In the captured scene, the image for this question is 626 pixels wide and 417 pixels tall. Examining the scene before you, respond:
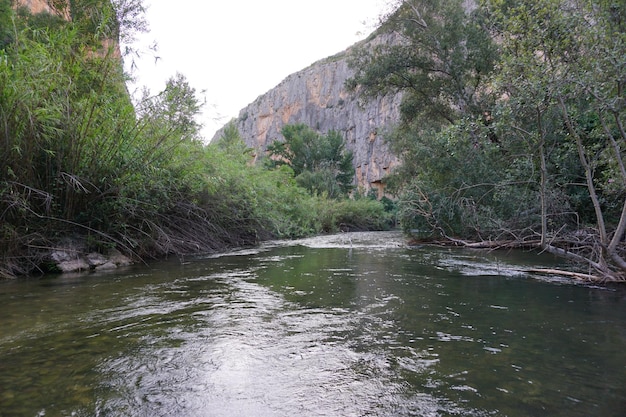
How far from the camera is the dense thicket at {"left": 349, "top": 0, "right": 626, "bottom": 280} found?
594 cm

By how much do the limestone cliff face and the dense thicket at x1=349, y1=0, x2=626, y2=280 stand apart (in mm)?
36256

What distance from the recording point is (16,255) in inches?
271

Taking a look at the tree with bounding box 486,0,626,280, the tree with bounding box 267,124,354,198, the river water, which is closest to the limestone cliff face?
the tree with bounding box 267,124,354,198

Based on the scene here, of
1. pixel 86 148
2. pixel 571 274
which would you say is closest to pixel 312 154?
pixel 86 148

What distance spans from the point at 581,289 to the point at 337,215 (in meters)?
22.3

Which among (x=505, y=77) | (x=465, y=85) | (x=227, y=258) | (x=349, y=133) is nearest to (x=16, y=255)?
(x=227, y=258)

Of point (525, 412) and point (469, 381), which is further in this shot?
point (469, 381)

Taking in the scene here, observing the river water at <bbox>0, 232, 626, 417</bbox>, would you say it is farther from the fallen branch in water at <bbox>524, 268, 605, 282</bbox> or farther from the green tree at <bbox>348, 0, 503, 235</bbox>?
the green tree at <bbox>348, 0, 503, 235</bbox>

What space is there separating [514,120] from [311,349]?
5.94 m

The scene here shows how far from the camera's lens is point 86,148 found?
6938mm

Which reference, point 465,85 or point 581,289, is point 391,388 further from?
point 465,85

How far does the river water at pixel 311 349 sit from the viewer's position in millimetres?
2324

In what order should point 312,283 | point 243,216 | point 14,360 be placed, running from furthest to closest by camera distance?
point 243,216
point 312,283
point 14,360

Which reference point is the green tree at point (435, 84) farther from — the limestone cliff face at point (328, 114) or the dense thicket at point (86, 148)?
the limestone cliff face at point (328, 114)
